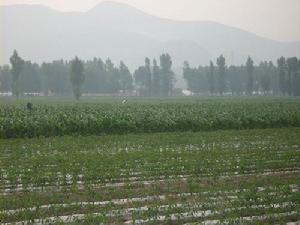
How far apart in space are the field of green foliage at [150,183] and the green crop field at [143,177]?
2 centimetres

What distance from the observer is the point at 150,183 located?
1130 cm

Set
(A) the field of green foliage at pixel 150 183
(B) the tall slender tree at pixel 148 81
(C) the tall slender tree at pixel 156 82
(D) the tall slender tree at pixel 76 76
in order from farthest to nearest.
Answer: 1. (B) the tall slender tree at pixel 148 81
2. (C) the tall slender tree at pixel 156 82
3. (D) the tall slender tree at pixel 76 76
4. (A) the field of green foliage at pixel 150 183

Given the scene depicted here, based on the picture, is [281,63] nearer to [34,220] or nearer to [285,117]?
[285,117]

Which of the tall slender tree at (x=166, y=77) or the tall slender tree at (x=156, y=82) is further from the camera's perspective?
the tall slender tree at (x=166, y=77)

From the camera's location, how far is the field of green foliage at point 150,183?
328 inches

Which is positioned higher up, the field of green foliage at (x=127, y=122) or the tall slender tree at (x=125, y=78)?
the tall slender tree at (x=125, y=78)

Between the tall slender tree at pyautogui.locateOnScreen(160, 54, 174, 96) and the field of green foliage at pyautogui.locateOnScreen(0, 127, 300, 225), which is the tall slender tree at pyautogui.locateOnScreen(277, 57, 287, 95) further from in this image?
the field of green foliage at pyautogui.locateOnScreen(0, 127, 300, 225)

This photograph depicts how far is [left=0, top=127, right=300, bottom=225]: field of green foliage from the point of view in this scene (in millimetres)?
8328

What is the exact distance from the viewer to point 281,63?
12488 cm

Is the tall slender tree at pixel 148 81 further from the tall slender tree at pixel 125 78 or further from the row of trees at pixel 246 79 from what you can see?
the row of trees at pixel 246 79

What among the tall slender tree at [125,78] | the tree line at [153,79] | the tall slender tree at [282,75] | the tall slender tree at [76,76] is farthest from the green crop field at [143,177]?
the tall slender tree at [125,78]

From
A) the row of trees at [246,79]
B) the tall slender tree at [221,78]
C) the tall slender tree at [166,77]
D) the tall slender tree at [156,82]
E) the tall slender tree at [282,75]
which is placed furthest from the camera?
the tall slender tree at [166,77]

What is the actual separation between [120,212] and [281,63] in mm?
123946

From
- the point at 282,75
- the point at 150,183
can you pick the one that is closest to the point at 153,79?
the point at 282,75
